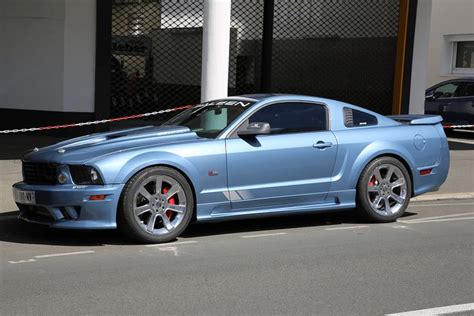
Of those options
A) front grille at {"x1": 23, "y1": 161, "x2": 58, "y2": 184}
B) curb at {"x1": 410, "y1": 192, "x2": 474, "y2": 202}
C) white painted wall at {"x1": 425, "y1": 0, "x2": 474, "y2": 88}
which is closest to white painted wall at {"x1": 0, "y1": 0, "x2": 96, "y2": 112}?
curb at {"x1": 410, "y1": 192, "x2": 474, "y2": 202}

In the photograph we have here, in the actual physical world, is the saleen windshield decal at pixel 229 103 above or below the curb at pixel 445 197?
above

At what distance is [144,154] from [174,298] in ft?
6.75

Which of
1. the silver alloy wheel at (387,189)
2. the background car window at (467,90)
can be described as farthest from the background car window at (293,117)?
the background car window at (467,90)

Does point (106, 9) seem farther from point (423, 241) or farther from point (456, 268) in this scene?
point (456, 268)

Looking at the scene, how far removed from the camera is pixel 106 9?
48.8ft

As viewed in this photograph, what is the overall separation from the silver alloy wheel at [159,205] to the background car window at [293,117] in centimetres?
124

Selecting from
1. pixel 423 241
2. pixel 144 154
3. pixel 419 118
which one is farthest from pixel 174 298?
pixel 419 118

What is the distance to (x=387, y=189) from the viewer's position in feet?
27.9

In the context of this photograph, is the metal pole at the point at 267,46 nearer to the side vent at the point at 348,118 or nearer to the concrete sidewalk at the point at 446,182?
the concrete sidewalk at the point at 446,182

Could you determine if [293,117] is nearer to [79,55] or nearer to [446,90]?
[79,55]

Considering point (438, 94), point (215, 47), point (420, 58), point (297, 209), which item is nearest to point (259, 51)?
point (420, 58)

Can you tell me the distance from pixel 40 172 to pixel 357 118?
11.9 feet

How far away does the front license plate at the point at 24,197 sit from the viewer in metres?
7.17

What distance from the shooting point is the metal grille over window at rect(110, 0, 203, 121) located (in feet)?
51.4
